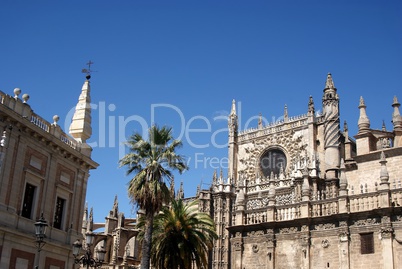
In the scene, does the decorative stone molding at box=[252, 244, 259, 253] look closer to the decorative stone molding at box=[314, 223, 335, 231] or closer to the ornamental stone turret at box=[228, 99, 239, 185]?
the decorative stone molding at box=[314, 223, 335, 231]

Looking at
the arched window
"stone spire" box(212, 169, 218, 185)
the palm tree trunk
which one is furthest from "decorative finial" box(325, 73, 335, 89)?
the palm tree trunk

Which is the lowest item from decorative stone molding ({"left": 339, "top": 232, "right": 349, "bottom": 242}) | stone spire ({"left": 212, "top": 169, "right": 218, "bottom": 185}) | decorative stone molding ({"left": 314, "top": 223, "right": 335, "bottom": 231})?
decorative stone molding ({"left": 339, "top": 232, "right": 349, "bottom": 242})

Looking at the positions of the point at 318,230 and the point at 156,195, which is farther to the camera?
the point at 318,230

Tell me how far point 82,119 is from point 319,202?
13978 millimetres

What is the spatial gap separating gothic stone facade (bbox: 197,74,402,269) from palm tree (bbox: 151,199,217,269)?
163 inches

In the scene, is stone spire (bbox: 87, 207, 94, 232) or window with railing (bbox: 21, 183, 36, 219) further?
stone spire (bbox: 87, 207, 94, 232)

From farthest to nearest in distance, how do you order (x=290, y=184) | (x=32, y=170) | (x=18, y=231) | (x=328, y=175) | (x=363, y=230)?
(x=290, y=184) < (x=328, y=175) < (x=363, y=230) < (x=32, y=170) < (x=18, y=231)

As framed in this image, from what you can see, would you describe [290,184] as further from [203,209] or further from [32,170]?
[32,170]

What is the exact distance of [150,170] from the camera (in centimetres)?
2530

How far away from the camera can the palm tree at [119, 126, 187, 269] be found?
80.7 feet

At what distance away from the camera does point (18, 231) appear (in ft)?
71.8

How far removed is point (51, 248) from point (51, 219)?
1.38m

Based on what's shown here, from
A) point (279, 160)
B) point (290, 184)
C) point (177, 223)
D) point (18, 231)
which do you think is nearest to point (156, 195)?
point (177, 223)

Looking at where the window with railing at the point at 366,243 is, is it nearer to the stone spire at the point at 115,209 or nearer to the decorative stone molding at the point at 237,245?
the decorative stone molding at the point at 237,245
